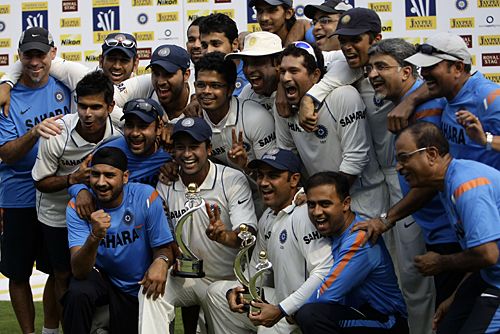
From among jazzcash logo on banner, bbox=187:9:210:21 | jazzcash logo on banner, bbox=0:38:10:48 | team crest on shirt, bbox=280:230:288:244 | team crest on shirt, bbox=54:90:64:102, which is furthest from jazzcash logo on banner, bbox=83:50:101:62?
team crest on shirt, bbox=280:230:288:244

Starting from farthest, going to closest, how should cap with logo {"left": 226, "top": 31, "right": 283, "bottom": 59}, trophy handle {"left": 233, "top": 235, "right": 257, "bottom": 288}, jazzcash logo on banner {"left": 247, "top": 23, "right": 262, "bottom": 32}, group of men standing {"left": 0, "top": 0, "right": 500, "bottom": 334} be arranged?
jazzcash logo on banner {"left": 247, "top": 23, "right": 262, "bottom": 32} → cap with logo {"left": 226, "top": 31, "right": 283, "bottom": 59} → trophy handle {"left": 233, "top": 235, "right": 257, "bottom": 288} → group of men standing {"left": 0, "top": 0, "right": 500, "bottom": 334}

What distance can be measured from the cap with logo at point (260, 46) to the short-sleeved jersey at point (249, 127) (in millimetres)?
302

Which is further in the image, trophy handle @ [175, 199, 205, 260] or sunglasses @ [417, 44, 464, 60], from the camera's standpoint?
trophy handle @ [175, 199, 205, 260]

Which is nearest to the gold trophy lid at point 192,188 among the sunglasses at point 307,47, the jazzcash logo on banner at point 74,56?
the sunglasses at point 307,47

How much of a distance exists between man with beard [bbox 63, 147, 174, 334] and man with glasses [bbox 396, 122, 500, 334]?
1.54 meters

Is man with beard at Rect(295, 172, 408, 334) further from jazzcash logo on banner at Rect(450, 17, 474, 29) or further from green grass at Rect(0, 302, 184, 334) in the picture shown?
jazzcash logo on banner at Rect(450, 17, 474, 29)

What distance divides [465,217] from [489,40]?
5506 millimetres

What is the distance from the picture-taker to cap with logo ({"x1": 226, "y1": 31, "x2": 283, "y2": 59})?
5.30 meters

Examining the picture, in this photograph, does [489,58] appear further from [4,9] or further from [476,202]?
[476,202]

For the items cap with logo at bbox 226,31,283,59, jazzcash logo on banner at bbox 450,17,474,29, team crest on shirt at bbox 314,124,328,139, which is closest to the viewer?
team crest on shirt at bbox 314,124,328,139

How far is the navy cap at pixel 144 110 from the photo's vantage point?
519 cm

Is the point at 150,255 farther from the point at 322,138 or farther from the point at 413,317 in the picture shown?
the point at 413,317

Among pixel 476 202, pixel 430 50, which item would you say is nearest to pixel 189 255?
pixel 430 50

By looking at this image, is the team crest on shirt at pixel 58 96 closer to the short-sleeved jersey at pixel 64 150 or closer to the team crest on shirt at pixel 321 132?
the short-sleeved jersey at pixel 64 150
